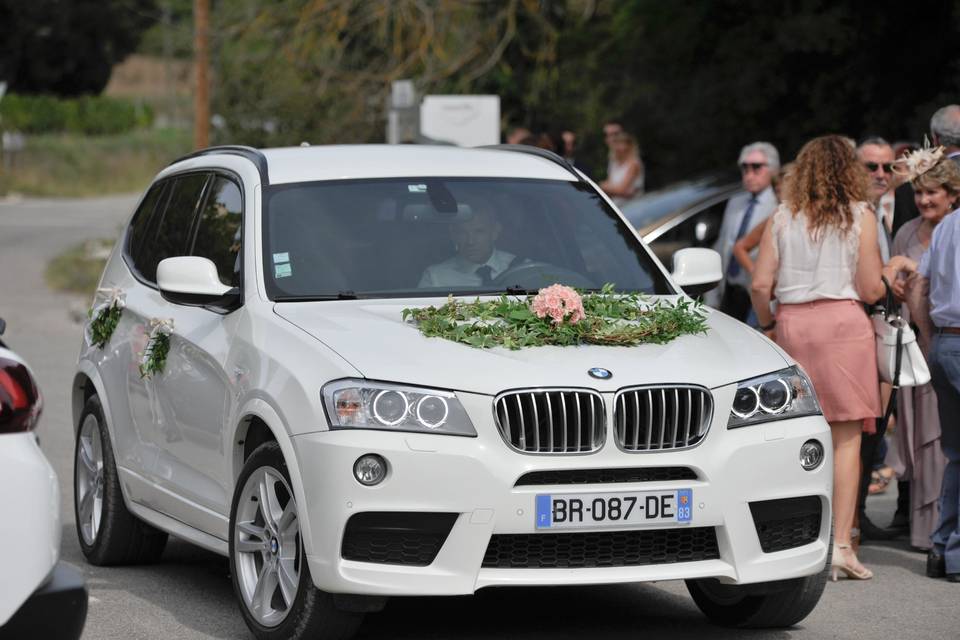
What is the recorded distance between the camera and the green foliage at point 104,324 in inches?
306

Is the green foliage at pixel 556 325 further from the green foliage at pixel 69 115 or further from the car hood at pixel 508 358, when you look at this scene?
the green foliage at pixel 69 115

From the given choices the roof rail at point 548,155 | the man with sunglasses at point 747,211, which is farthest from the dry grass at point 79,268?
the roof rail at point 548,155

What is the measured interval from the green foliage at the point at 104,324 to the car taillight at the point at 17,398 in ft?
11.8

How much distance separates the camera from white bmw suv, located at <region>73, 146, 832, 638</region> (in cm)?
552

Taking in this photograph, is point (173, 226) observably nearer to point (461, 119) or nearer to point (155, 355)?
point (155, 355)

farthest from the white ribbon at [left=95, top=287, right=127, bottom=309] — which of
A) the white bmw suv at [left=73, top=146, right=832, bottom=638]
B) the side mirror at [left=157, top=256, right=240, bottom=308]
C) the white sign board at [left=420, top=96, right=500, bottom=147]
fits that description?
the white sign board at [left=420, top=96, right=500, bottom=147]

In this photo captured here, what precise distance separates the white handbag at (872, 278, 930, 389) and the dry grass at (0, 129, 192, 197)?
48.4 metres

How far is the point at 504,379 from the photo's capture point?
559 centimetres

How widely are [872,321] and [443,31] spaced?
1769 cm

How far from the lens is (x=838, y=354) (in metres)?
7.63

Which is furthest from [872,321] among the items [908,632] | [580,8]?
[580,8]

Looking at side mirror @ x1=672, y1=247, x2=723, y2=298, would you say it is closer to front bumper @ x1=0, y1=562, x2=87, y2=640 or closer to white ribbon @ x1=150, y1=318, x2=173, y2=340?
white ribbon @ x1=150, y1=318, x2=173, y2=340

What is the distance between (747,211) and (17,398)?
24.1ft

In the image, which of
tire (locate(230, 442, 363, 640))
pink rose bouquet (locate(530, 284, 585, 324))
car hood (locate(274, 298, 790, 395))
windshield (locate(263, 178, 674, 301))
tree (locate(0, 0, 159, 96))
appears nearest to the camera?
car hood (locate(274, 298, 790, 395))
